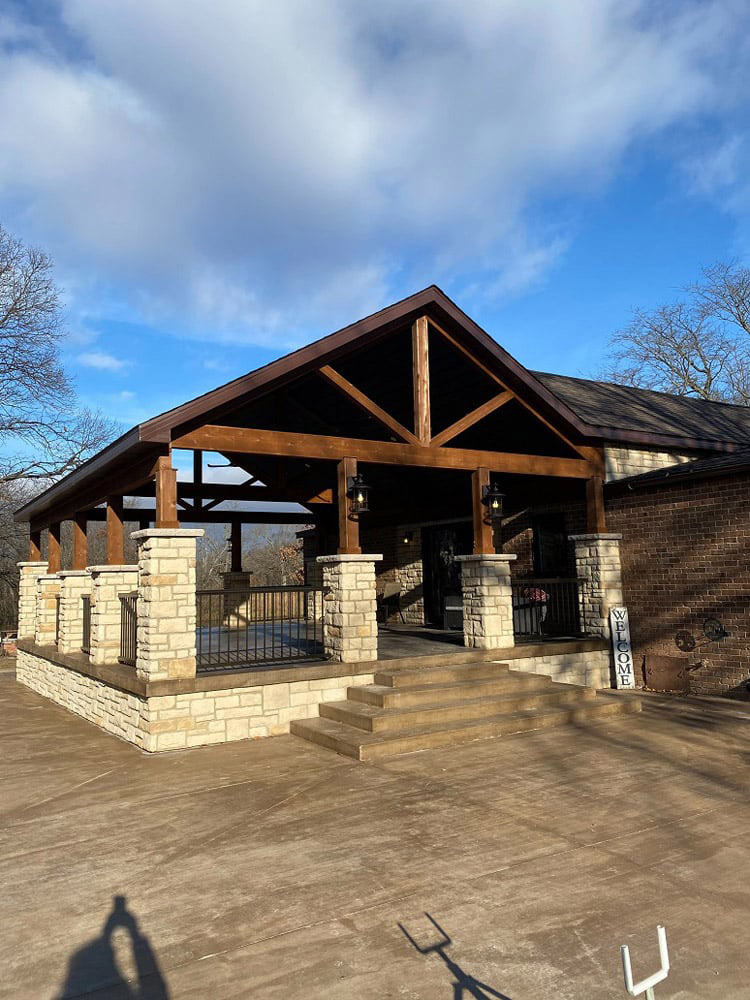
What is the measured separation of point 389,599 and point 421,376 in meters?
7.69

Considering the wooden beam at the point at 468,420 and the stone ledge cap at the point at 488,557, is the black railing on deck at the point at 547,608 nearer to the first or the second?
the stone ledge cap at the point at 488,557

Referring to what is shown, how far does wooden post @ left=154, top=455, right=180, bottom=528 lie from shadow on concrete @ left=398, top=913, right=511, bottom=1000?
17.7 feet

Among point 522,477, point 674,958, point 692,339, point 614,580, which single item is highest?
point 692,339

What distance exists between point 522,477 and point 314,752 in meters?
6.74

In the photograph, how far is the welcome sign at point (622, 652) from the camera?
11.0 meters

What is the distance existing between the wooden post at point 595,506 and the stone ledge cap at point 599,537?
10 cm

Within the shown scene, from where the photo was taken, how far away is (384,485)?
52.3ft

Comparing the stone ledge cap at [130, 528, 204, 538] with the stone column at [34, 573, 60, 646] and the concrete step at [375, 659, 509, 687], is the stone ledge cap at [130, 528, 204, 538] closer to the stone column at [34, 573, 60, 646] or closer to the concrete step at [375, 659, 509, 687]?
the concrete step at [375, 659, 509, 687]

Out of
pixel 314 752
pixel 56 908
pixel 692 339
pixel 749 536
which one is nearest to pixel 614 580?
pixel 749 536

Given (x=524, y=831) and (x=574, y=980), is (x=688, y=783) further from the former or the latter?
(x=574, y=980)

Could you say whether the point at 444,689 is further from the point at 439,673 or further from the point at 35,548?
the point at 35,548

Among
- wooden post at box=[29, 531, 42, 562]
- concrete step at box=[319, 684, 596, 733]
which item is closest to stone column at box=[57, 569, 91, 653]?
wooden post at box=[29, 531, 42, 562]

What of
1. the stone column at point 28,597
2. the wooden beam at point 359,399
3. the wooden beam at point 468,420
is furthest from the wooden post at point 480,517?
the stone column at point 28,597

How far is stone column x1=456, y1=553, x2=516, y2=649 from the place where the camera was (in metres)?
10.0
